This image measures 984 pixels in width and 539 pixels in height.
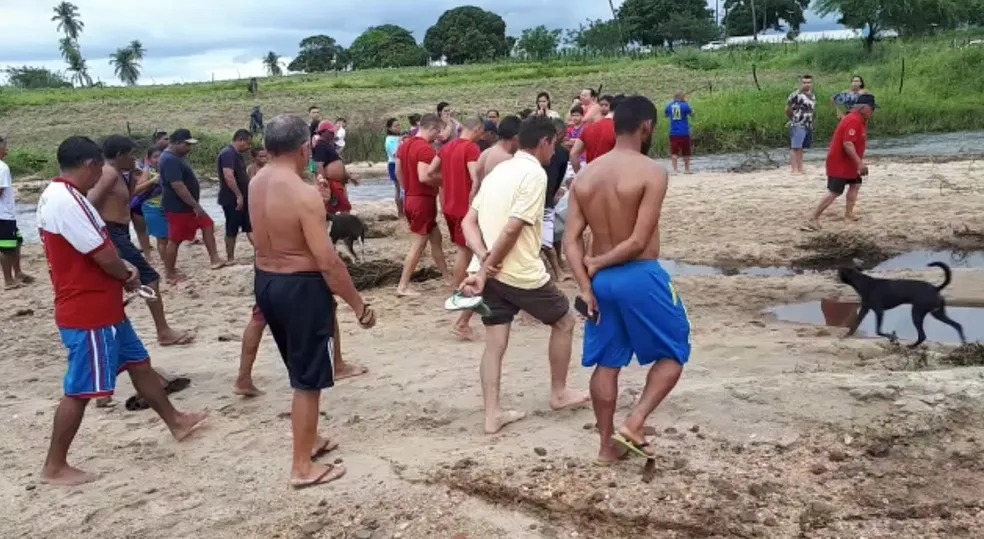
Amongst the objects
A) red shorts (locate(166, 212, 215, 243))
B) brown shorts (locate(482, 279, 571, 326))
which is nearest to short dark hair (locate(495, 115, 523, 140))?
brown shorts (locate(482, 279, 571, 326))

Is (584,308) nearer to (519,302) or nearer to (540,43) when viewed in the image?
(519,302)

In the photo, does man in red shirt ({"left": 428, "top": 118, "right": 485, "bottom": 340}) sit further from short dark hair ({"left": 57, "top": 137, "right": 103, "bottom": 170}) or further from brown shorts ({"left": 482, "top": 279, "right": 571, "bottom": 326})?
Answer: short dark hair ({"left": 57, "top": 137, "right": 103, "bottom": 170})

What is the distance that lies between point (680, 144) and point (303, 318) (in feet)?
47.1

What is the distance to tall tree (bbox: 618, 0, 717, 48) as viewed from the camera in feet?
267

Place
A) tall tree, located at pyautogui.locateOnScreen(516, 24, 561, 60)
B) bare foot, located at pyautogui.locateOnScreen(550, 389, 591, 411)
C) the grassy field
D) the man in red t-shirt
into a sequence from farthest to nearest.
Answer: tall tree, located at pyautogui.locateOnScreen(516, 24, 561, 60), the grassy field, the man in red t-shirt, bare foot, located at pyautogui.locateOnScreen(550, 389, 591, 411)

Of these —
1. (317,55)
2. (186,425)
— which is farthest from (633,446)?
(317,55)

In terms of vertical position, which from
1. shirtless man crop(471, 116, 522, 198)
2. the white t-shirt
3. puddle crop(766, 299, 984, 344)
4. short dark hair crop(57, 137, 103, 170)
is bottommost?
puddle crop(766, 299, 984, 344)

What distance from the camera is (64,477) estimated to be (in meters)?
4.87

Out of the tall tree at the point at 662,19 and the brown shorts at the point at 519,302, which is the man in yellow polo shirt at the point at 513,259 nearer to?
the brown shorts at the point at 519,302

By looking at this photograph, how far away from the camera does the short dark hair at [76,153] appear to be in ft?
15.6

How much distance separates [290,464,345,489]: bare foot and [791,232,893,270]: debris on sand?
6557 millimetres

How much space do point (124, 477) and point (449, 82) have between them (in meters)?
43.8

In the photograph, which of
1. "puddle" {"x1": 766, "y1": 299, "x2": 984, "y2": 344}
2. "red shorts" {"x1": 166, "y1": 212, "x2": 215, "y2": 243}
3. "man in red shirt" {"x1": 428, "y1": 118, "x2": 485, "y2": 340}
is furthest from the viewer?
"red shorts" {"x1": 166, "y1": 212, "x2": 215, "y2": 243}

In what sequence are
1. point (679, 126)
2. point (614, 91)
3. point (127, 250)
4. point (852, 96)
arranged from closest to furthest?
point (127, 250) → point (852, 96) → point (679, 126) → point (614, 91)
